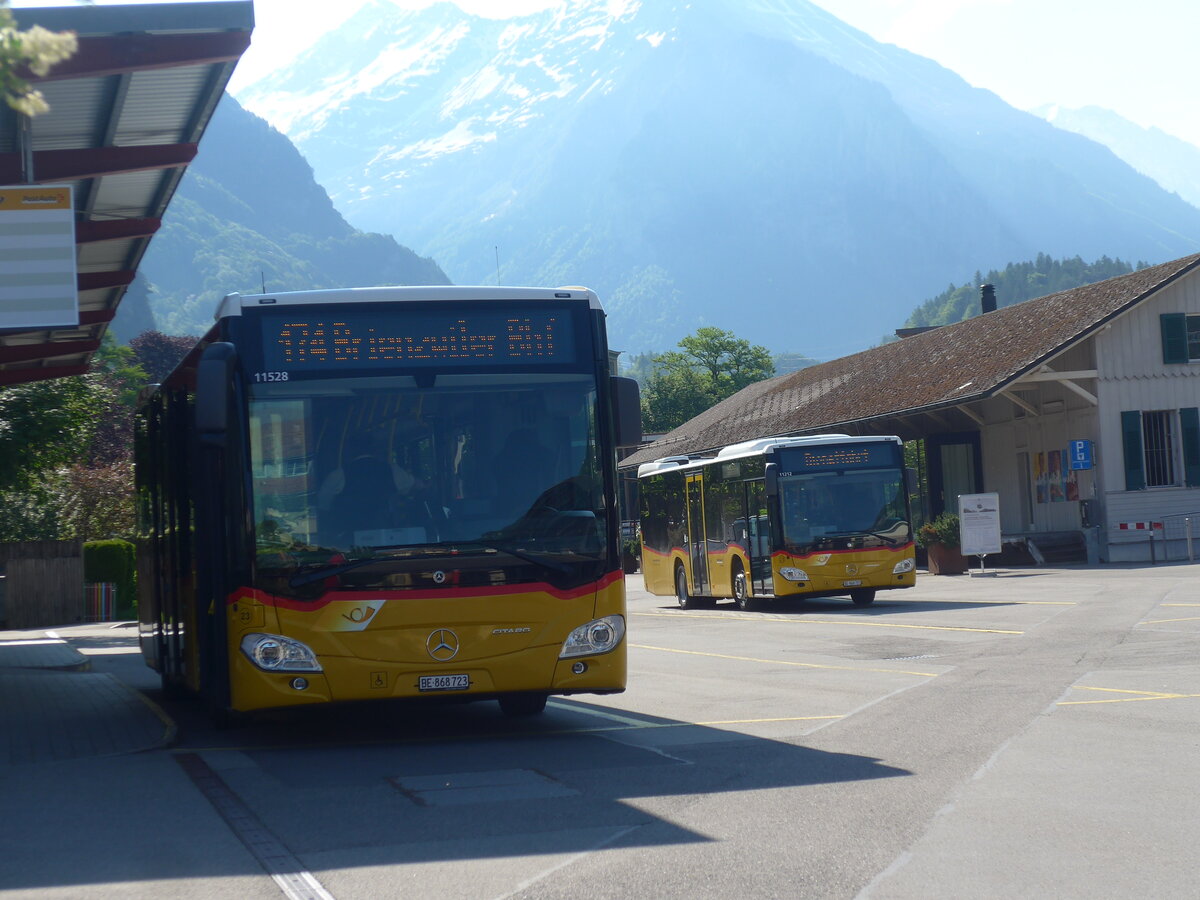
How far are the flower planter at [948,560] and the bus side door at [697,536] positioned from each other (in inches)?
309

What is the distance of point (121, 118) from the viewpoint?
14586 mm

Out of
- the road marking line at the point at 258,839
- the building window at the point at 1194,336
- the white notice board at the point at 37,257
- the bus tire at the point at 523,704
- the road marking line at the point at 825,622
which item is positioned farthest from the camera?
the building window at the point at 1194,336

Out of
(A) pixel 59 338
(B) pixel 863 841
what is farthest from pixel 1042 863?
(A) pixel 59 338

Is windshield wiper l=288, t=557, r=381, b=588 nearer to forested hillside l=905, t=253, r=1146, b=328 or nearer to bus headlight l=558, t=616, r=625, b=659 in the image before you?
bus headlight l=558, t=616, r=625, b=659

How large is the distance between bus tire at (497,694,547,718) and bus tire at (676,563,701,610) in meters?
18.6

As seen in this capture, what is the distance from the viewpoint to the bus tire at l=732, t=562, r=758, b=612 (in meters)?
26.9

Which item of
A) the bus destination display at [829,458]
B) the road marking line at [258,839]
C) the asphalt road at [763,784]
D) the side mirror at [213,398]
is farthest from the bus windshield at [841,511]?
the side mirror at [213,398]

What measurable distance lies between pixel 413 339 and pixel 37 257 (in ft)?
16.3

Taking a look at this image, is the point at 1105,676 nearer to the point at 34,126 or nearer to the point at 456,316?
the point at 456,316

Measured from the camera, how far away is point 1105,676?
12.9 m

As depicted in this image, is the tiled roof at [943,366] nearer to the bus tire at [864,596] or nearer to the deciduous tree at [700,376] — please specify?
the bus tire at [864,596]

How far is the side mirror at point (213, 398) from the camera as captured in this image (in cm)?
909

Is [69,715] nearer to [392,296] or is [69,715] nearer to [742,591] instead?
[392,296]

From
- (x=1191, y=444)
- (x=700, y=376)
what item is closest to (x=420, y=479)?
(x=1191, y=444)
